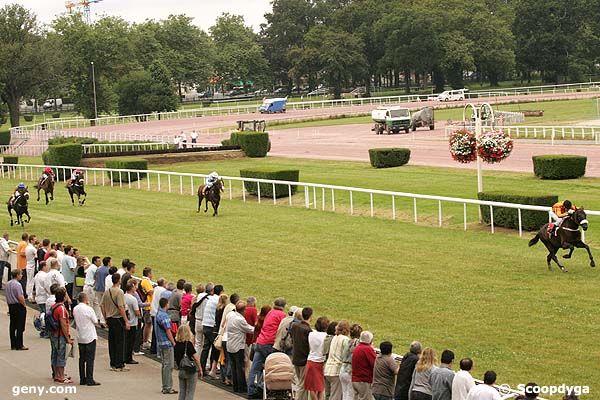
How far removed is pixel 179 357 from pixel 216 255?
9.06 metres

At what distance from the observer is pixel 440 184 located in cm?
3048

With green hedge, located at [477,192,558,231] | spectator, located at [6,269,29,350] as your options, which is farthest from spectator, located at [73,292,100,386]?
green hedge, located at [477,192,558,231]

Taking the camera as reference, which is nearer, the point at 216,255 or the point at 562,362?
the point at 562,362

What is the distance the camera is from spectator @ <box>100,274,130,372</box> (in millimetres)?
13539

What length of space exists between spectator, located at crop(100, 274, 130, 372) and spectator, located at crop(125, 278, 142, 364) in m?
0.16

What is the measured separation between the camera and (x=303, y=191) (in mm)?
30484

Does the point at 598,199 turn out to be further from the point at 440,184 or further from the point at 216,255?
the point at 216,255

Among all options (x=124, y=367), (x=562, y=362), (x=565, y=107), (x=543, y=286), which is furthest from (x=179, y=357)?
(x=565, y=107)

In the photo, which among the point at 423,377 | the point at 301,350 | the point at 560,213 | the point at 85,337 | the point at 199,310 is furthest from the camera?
the point at 560,213

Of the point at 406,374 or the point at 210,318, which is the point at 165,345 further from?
the point at 406,374

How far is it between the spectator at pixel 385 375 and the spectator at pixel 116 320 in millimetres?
4230

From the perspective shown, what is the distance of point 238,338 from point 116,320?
1.86 metres

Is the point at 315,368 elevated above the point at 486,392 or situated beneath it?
situated beneath

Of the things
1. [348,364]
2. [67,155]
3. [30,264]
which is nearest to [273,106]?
[67,155]
